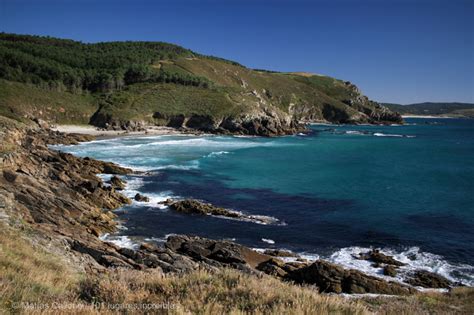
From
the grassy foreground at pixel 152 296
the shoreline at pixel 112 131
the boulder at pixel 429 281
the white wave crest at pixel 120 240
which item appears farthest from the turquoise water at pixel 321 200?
the shoreline at pixel 112 131

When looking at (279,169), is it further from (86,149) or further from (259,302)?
(259,302)

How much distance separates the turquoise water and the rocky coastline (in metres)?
1.81

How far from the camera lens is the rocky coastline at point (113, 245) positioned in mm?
14680

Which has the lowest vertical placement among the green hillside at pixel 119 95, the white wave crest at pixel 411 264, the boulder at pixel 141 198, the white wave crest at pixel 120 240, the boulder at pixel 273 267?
the white wave crest at pixel 411 264

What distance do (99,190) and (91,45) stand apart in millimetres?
171501

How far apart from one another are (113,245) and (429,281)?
52.9ft

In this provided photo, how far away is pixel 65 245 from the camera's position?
1397cm

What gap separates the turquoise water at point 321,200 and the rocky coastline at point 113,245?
1813mm

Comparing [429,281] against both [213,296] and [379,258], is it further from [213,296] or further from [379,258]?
[213,296]

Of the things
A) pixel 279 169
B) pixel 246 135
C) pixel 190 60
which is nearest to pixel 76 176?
pixel 279 169

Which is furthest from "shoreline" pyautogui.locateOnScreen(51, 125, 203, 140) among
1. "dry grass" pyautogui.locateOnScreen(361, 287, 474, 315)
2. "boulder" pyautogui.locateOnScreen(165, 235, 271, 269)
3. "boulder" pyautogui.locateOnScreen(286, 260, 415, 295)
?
"dry grass" pyautogui.locateOnScreen(361, 287, 474, 315)

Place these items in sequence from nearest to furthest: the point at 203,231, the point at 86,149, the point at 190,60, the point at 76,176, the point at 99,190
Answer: the point at 203,231 < the point at 99,190 < the point at 76,176 < the point at 86,149 < the point at 190,60

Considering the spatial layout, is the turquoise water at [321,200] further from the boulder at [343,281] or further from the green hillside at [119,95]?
the green hillside at [119,95]

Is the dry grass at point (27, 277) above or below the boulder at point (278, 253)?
above
